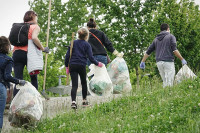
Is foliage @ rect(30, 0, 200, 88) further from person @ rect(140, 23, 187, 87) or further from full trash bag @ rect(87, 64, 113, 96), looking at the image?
full trash bag @ rect(87, 64, 113, 96)

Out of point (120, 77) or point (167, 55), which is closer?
point (167, 55)

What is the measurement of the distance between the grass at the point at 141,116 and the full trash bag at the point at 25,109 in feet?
0.68

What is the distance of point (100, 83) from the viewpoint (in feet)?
23.7

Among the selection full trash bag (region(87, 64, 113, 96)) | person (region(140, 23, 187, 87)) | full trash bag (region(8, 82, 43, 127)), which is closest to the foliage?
person (region(140, 23, 187, 87))

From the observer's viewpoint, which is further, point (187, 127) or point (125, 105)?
point (125, 105)

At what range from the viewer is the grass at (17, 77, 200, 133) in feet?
14.1

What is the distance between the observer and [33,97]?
5594 millimetres

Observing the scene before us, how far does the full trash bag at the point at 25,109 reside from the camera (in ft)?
17.9

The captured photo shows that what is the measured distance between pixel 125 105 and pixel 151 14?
1352cm

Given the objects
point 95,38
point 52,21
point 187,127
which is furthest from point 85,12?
point 187,127

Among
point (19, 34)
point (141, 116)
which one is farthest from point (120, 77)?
point (141, 116)

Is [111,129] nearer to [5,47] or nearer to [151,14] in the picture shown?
[5,47]

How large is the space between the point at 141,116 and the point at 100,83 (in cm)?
229

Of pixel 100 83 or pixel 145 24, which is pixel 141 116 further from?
pixel 145 24
